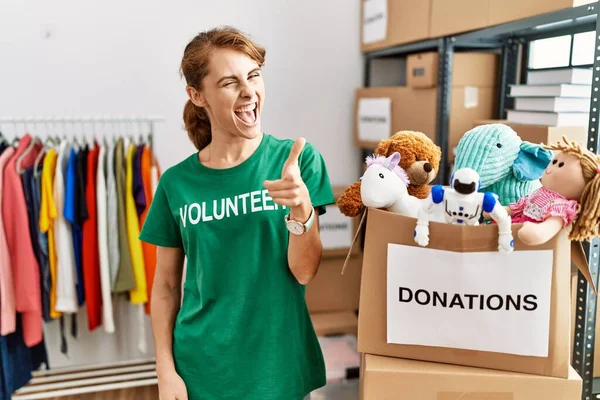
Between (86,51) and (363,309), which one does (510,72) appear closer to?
(363,309)

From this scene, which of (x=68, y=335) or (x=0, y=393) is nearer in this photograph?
(x=0, y=393)

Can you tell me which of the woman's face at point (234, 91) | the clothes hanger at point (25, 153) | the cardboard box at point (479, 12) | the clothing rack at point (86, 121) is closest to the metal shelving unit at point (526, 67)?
the cardboard box at point (479, 12)

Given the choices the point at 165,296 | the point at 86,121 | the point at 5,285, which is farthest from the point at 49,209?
the point at 165,296

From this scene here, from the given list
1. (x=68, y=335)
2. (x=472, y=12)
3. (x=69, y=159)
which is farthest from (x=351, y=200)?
(x=68, y=335)

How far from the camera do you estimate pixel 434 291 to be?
796 millimetres

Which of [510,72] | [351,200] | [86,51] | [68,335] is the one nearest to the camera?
[351,200]

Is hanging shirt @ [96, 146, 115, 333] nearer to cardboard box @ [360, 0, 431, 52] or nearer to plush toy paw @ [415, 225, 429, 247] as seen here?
cardboard box @ [360, 0, 431, 52]

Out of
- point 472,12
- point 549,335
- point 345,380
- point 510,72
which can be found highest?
point 472,12

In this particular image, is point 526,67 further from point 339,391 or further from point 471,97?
point 339,391

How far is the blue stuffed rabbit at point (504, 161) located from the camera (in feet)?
3.01

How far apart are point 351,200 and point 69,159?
148 centimetres

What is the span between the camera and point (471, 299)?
2.56 feet

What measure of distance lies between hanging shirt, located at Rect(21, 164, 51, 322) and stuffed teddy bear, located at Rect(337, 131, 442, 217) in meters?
1.50

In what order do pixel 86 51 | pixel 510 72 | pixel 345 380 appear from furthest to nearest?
1. pixel 86 51
2. pixel 345 380
3. pixel 510 72
